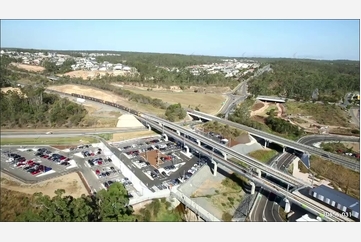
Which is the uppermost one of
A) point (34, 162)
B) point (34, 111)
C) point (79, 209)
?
point (34, 111)

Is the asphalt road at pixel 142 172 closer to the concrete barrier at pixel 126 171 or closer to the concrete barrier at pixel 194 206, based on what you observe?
the concrete barrier at pixel 126 171

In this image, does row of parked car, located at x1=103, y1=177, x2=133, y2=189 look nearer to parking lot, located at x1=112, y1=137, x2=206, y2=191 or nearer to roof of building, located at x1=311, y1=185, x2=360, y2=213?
parking lot, located at x1=112, y1=137, x2=206, y2=191

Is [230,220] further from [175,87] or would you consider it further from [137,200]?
[175,87]

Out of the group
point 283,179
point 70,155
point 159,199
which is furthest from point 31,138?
point 283,179

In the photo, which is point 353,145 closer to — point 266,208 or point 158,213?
point 266,208

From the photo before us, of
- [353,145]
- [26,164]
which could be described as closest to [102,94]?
[26,164]
